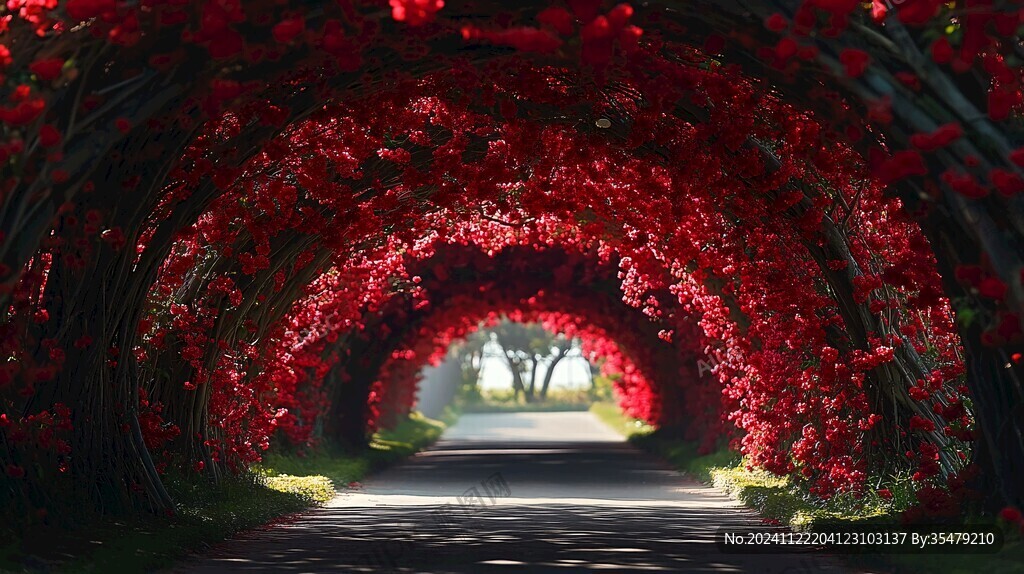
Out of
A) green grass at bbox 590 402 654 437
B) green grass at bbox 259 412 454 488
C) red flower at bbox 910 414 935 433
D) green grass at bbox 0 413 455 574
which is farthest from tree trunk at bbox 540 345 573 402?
red flower at bbox 910 414 935 433

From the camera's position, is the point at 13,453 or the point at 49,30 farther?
the point at 13,453

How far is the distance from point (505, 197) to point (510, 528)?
5.01m

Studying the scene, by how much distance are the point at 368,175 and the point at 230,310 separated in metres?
2.42

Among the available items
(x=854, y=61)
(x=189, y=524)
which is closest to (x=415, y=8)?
(x=854, y=61)

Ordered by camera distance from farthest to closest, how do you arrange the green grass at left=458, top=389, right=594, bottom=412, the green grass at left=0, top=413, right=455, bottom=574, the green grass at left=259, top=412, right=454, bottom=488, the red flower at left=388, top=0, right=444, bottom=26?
the green grass at left=458, top=389, right=594, bottom=412 → the green grass at left=259, top=412, right=454, bottom=488 → the green grass at left=0, top=413, right=455, bottom=574 → the red flower at left=388, top=0, right=444, bottom=26

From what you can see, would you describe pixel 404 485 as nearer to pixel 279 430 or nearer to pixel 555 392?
pixel 279 430

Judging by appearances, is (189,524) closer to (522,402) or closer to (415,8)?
(415,8)

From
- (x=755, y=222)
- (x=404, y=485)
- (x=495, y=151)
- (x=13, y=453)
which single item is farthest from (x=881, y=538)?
(x=404, y=485)

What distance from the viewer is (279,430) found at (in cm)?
2245

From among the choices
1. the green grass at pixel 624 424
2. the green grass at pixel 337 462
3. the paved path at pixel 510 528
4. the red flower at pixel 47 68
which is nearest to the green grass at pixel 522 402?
the green grass at pixel 624 424

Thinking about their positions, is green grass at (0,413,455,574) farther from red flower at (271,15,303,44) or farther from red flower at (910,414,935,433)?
red flower at (910,414,935,433)

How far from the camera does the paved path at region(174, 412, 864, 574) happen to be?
9.82m

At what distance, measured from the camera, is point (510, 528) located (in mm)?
12867

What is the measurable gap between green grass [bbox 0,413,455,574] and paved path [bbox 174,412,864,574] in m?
0.26
